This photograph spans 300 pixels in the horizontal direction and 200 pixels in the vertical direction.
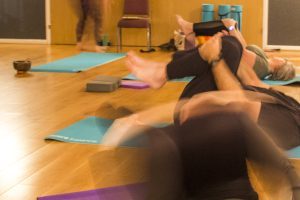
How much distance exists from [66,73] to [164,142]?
142 inches

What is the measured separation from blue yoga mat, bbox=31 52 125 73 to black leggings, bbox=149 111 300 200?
3489mm

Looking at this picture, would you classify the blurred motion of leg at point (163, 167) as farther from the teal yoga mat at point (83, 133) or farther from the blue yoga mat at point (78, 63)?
the blue yoga mat at point (78, 63)

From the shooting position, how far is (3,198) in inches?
72.8

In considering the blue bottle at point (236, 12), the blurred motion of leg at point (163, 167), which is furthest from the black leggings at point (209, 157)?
the blue bottle at point (236, 12)

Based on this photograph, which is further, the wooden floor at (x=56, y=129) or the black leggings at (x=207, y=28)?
the black leggings at (x=207, y=28)

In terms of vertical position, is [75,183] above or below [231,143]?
below

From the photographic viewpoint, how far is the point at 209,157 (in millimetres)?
1331

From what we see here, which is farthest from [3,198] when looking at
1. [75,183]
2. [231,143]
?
[231,143]

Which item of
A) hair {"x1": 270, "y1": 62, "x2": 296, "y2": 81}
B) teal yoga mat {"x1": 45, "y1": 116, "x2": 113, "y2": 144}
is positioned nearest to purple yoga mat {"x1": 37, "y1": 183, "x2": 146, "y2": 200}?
teal yoga mat {"x1": 45, "y1": 116, "x2": 113, "y2": 144}

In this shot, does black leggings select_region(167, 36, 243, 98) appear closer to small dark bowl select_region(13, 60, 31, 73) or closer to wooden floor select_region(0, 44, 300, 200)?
wooden floor select_region(0, 44, 300, 200)

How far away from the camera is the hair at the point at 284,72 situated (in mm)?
3781

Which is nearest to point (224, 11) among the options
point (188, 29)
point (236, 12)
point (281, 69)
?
point (236, 12)

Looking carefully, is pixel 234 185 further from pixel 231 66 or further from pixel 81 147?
pixel 81 147

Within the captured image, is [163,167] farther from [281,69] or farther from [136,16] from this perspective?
[136,16]
